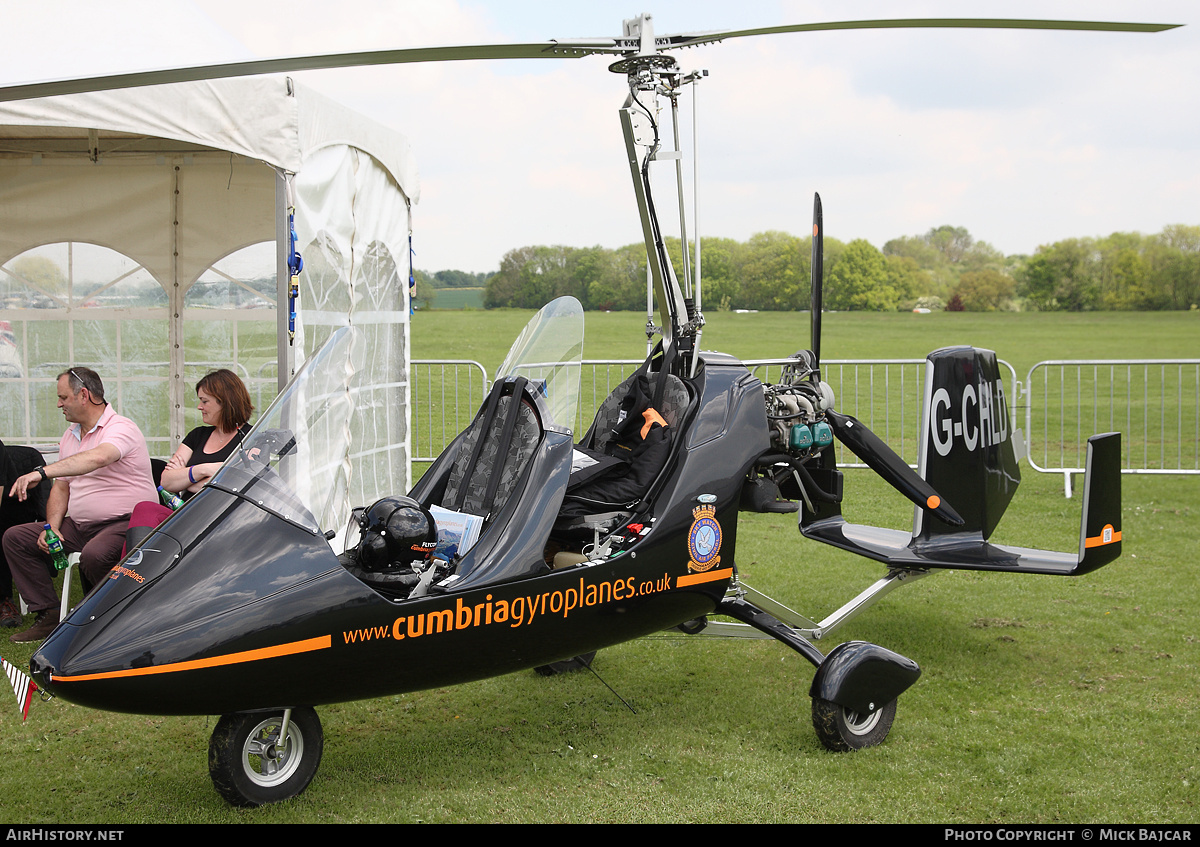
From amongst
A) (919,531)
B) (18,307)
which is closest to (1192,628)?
(919,531)

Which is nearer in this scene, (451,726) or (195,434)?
(451,726)

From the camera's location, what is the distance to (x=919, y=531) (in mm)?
4895

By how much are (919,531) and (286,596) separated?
319cm

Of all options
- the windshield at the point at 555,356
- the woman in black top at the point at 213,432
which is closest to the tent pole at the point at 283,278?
the woman in black top at the point at 213,432

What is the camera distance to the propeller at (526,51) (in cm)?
308

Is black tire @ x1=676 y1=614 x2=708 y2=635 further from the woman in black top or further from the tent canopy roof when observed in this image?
the tent canopy roof

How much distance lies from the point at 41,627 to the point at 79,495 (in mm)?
713

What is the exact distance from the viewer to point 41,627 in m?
5.18

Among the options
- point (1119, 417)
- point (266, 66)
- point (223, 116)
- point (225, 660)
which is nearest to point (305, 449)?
point (225, 660)

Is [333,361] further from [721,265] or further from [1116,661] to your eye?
[721,265]

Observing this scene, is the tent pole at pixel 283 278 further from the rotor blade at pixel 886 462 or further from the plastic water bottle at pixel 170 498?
the rotor blade at pixel 886 462

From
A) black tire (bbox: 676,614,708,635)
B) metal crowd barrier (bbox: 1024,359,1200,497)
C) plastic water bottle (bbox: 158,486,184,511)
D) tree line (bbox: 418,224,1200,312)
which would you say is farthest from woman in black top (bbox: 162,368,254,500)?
tree line (bbox: 418,224,1200,312)

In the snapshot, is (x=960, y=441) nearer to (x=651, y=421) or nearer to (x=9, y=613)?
(x=651, y=421)
